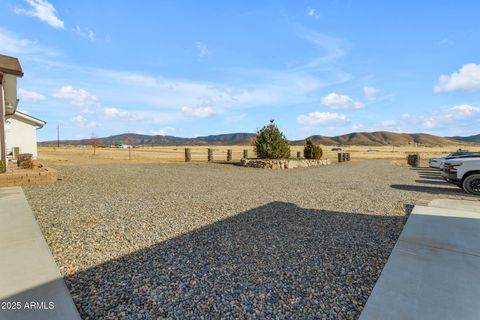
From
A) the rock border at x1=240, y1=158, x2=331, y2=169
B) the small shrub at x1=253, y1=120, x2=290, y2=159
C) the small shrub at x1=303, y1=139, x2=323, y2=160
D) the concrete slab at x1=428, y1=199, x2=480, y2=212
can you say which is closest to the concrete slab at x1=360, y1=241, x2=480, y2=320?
the concrete slab at x1=428, y1=199, x2=480, y2=212

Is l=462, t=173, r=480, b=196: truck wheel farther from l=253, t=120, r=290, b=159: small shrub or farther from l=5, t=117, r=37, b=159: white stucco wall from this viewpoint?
l=5, t=117, r=37, b=159: white stucco wall

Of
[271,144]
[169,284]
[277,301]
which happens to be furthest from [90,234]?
[271,144]

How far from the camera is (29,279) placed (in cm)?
315

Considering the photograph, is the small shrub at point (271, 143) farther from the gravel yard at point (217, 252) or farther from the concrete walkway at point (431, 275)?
the concrete walkway at point (431, 275)

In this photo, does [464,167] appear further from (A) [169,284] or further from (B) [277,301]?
(A) [169,284]

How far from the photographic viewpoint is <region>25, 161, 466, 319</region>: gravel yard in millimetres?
2926

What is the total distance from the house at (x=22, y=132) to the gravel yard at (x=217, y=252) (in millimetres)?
15097

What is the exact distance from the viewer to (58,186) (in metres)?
9.77

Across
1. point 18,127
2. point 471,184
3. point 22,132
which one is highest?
point 18,127

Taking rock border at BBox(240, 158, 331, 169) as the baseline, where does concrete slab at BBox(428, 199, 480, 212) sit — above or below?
below

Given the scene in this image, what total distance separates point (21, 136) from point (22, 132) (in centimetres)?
31

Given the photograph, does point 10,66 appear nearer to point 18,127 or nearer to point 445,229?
point 18,127

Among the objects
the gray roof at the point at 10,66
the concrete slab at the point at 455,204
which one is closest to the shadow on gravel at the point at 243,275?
the concrete slab at the point at 455,204

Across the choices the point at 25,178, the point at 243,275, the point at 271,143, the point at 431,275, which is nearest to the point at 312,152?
the point at 271,143
